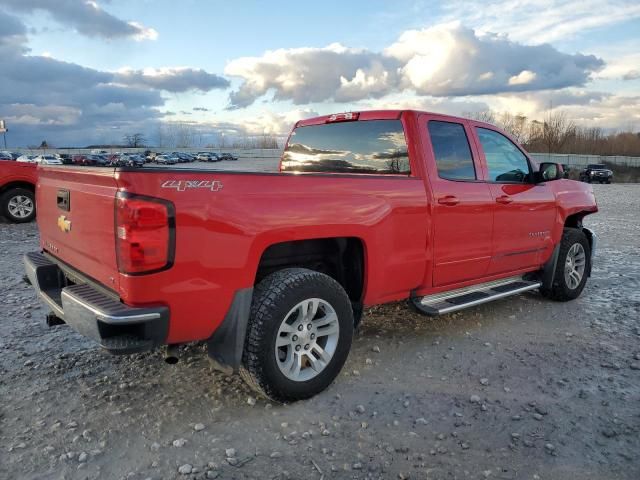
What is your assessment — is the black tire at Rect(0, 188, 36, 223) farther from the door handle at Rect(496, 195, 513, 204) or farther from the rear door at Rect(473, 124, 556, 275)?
the door handle at Rect(496, 195, 513, 204)

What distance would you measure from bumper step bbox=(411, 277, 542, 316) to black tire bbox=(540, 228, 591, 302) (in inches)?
16.4

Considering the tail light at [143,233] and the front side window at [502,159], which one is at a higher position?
the front side window at [502,159]

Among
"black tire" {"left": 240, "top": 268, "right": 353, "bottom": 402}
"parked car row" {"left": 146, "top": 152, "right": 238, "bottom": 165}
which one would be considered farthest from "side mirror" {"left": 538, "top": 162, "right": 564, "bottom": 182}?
"parked car row" {"left": 146, "top": 152, "right": 238, "bottom": 165}

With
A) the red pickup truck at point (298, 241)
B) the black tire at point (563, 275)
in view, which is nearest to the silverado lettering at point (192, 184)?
the red pickup truck at point (298, 241)

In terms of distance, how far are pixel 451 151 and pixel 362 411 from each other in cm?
234

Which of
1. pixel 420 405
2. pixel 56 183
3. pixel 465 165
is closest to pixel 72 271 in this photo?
pixel 56 183

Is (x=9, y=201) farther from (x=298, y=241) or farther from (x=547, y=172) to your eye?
(x=547, y=172)

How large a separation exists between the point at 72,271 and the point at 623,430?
360 centimetres

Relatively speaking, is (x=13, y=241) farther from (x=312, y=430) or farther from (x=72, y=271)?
(x=312, y=430)

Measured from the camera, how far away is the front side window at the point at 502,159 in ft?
15.6

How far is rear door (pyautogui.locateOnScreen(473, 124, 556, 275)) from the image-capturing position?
185 inches

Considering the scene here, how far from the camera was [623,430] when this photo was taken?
303 cm

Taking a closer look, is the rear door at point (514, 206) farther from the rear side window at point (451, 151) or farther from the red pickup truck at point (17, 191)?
the red pickup truck at point (17, 191)

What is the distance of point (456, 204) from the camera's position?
4184 millimetres
